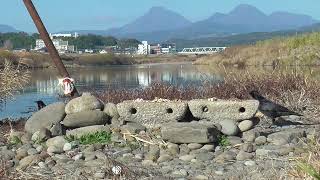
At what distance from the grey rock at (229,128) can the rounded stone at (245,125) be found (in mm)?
210

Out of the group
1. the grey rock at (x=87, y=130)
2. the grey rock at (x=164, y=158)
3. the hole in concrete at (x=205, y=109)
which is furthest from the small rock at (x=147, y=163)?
the hole in concrete at (x=205, y=109)

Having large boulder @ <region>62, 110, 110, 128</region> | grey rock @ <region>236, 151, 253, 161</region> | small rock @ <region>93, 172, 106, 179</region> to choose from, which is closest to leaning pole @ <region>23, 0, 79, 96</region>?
large boulder @ <region>62, 110, 110, 128</region>

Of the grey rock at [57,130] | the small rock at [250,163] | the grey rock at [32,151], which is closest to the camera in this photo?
the small rock at [250,163]

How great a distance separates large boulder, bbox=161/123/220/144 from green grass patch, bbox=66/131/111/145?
0.97 metres

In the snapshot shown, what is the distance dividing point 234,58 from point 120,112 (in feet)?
139

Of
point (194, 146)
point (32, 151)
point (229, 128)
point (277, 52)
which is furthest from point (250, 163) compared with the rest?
point (277, 52)

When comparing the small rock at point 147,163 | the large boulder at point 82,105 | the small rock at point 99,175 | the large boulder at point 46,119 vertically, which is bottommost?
the small rock at point 147,163

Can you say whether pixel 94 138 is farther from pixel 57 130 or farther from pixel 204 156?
pixel 204 156

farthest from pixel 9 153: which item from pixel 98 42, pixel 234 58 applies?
pixel 98 42

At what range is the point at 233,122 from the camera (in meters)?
10.5

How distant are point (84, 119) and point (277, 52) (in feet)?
123

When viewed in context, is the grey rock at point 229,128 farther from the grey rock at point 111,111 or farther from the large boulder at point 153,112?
the grey rock at point 111,111

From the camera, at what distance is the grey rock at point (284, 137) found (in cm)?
988

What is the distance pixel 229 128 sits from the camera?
10305mm
